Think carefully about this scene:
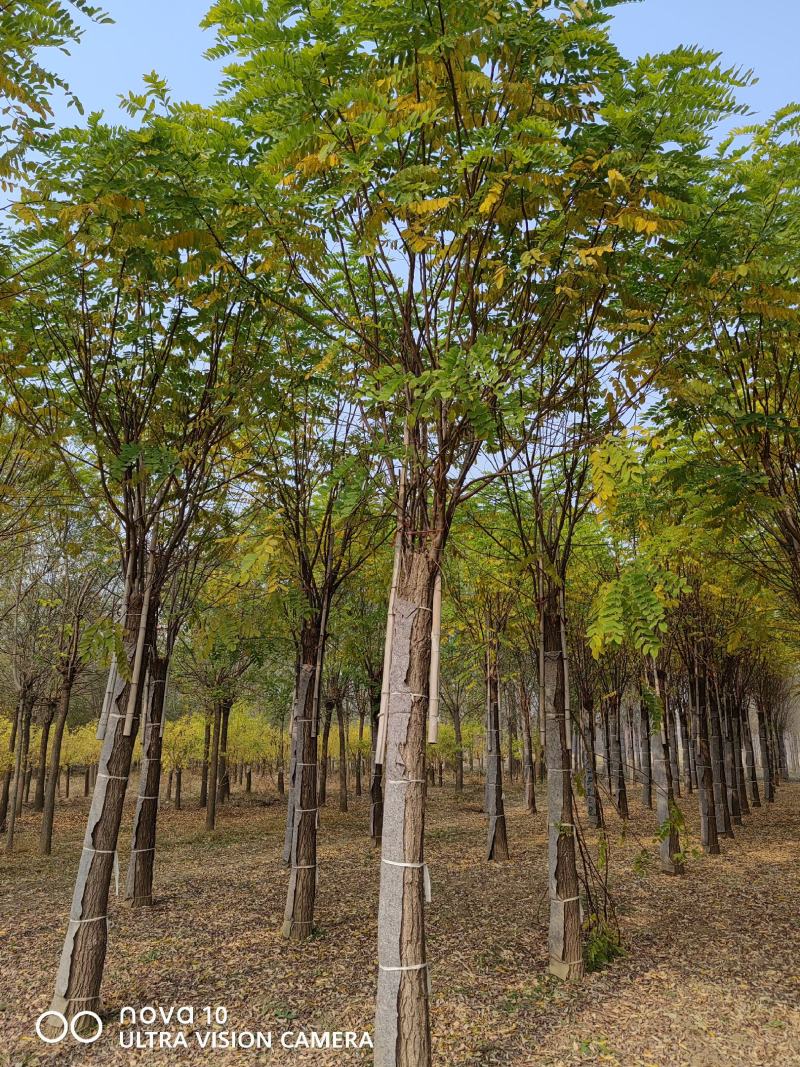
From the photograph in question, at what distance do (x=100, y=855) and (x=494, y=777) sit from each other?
872 cm

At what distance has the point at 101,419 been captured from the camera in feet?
19.5

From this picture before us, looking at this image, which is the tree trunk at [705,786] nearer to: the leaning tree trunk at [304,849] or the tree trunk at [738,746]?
the tree trunk at [738,746]

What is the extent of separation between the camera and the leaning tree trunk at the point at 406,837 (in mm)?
3814

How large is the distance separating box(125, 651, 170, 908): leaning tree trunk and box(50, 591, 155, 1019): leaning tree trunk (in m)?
3.03

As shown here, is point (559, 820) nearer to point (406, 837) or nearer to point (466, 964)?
point (466, 964)

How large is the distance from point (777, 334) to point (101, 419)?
257 inches

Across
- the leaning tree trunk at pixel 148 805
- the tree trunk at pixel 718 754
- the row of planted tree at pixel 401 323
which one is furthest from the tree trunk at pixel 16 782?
the tree trunk at pixel 718 754

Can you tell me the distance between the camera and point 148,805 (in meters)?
9.59

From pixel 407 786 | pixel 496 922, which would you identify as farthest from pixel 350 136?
pixel 496 922

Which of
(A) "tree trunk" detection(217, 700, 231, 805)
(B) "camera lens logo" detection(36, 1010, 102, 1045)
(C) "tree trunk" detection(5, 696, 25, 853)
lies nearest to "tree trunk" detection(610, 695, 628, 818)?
(A) "tree trunk" detection(217, 700, 231, 805)

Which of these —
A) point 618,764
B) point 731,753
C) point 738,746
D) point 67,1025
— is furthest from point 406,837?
point 738,746

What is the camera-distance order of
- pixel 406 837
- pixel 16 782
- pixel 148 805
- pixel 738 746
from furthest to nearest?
pixel 738 746, pixel 16 782, pixel 148 805, pixel 406 837

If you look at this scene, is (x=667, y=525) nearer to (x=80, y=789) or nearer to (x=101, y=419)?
(x=101, y=419)

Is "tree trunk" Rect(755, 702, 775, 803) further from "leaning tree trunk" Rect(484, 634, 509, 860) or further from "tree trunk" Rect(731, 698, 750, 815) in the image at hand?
"leaning tree trunk" Rect(484, 634, 509, 860)
